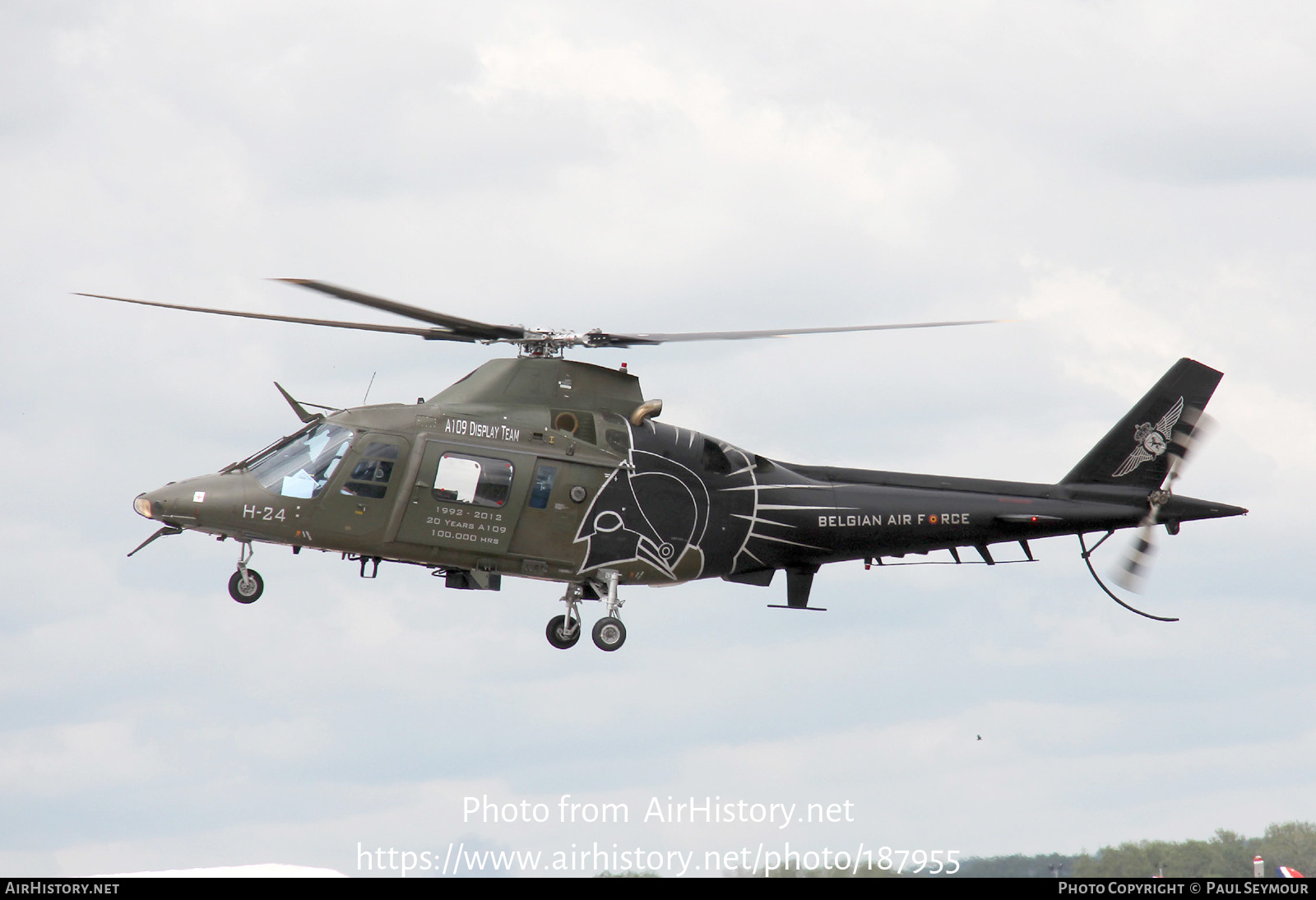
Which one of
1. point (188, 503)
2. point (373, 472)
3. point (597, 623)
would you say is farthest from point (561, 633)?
point (188, 503)

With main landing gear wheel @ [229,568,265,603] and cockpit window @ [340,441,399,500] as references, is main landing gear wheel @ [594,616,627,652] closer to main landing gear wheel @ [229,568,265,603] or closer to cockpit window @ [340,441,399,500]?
cockpit window @ [340,441,399,500]

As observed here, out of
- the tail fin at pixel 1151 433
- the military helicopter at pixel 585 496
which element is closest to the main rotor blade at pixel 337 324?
the military helicopter at pixel 585 496

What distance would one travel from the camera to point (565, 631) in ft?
99.8

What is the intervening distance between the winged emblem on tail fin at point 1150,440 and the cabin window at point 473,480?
11844mm

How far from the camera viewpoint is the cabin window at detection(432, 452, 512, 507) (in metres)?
28.8

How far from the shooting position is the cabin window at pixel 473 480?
28.8 meters

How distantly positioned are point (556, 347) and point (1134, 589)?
38.8 feet

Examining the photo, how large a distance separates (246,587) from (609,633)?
606 cm

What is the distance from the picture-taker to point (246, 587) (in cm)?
2872

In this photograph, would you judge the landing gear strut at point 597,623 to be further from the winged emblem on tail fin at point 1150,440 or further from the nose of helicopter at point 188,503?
the winged emblem on tail fin at point 1150,440

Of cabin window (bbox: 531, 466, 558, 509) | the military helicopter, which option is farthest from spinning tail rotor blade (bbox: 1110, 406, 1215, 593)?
cabin window (bbox: 531, 466, 558, 509)
